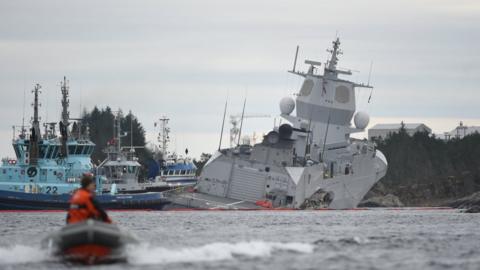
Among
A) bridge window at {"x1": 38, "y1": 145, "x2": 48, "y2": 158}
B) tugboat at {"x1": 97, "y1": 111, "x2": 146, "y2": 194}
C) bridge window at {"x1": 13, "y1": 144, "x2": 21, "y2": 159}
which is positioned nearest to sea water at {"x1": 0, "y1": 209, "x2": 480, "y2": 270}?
bridge window at {"x1": 38, "y1": 145, "x2": 48, "y2": 158}

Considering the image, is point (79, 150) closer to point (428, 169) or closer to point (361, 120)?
Result: point (361, 120)

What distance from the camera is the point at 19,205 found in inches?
3403

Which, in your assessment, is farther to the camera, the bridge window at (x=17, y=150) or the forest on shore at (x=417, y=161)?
the forest on shore at (x=417, y=161)

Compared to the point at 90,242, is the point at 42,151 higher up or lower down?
higher up

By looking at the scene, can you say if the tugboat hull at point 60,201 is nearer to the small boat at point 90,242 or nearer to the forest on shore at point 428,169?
the small boat at point 90,242

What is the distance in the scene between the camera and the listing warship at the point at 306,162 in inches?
3782

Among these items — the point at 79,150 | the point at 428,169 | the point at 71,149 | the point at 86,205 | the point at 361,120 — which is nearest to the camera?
the point at 86,205

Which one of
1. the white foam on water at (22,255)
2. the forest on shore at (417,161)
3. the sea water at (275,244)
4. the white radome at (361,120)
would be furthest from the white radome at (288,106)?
the white foam on water at (22,255)

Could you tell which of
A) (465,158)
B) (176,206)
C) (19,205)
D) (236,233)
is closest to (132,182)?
(176,206)

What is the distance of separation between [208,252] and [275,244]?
4252 mm

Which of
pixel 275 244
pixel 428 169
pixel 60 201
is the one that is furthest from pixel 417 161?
pixel 275 244

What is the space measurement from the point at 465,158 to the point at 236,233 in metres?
110

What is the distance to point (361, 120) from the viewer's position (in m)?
112

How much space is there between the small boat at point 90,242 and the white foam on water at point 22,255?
5.71ft
